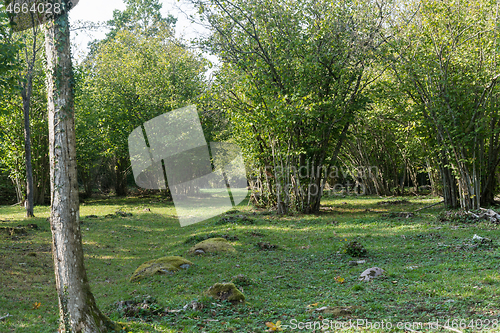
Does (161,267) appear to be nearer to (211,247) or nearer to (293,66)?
(211,247)

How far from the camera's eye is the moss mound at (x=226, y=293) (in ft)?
19.4

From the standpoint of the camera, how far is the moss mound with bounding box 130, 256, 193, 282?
7.69 m

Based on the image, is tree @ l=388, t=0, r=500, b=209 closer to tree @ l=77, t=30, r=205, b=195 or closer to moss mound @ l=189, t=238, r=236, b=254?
moss mound @ l=189, t=238, r=236, b=254

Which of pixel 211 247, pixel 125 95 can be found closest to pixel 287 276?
pixel 211 247

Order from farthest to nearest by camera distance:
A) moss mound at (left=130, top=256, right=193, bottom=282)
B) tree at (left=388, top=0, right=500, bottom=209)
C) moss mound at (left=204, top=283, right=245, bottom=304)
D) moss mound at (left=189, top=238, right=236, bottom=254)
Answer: tree at (left=388, top=0, right=500, bottom=209), moss mound at (left=189, top=238, right=236, bottom=254), moss mound at (left=130, top=256, right=193, bottom=282), moss mound at (left=204, top=283, right=245, bottom=304)

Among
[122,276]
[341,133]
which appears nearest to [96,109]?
[341,133]

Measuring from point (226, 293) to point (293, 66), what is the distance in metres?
10.3

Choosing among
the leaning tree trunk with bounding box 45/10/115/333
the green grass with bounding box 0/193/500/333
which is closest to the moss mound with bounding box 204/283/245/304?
the green grass with bounding box 0/193/500/333

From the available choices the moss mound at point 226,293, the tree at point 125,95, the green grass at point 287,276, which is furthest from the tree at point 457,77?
the tree at point 125,95

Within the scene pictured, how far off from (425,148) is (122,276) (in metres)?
15.1

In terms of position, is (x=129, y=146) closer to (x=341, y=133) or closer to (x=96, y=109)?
(x=96, y=109)

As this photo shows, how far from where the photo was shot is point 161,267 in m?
7.82

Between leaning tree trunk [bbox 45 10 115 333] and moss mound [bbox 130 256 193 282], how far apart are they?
3014 millimetres

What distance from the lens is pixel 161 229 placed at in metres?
14.9
